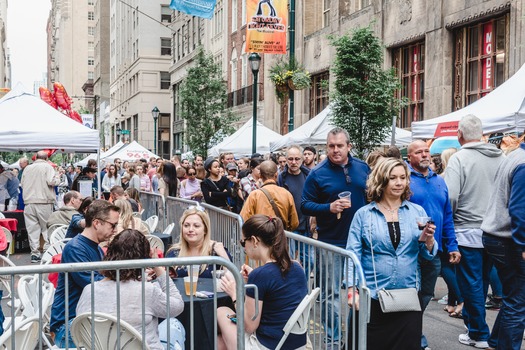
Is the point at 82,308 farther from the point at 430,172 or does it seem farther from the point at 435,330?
the point at 435,330

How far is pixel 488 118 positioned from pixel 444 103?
9.25 metres

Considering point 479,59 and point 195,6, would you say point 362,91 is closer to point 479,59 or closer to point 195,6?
point 479,59

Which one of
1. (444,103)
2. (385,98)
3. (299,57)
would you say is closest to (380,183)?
(385,98)

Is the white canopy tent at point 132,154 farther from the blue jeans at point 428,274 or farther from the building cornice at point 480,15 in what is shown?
the blue jeans at point 428,274

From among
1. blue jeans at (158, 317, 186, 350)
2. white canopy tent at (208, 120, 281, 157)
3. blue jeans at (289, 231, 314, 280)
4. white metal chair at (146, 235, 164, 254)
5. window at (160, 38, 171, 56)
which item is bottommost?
blue jeans at (158, 317, 186, 350)

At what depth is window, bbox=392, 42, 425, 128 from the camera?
20.3 meters

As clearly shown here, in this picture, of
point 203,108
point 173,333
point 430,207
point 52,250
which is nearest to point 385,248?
point 430,207

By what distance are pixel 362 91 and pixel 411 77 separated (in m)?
6.01

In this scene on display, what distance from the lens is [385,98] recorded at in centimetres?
1562

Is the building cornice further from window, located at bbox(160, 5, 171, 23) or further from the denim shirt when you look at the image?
window, located at bbox(160, 5, 171, 23)

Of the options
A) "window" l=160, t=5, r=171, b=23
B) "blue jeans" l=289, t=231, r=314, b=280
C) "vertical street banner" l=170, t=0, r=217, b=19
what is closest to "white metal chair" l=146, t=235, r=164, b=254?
"blue jeans" l=289, t=231, r=314, b=280

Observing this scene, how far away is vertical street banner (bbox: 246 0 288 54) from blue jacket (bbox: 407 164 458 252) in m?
12.8

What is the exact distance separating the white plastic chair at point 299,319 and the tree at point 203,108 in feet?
82.1

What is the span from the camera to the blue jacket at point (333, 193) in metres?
6.76
